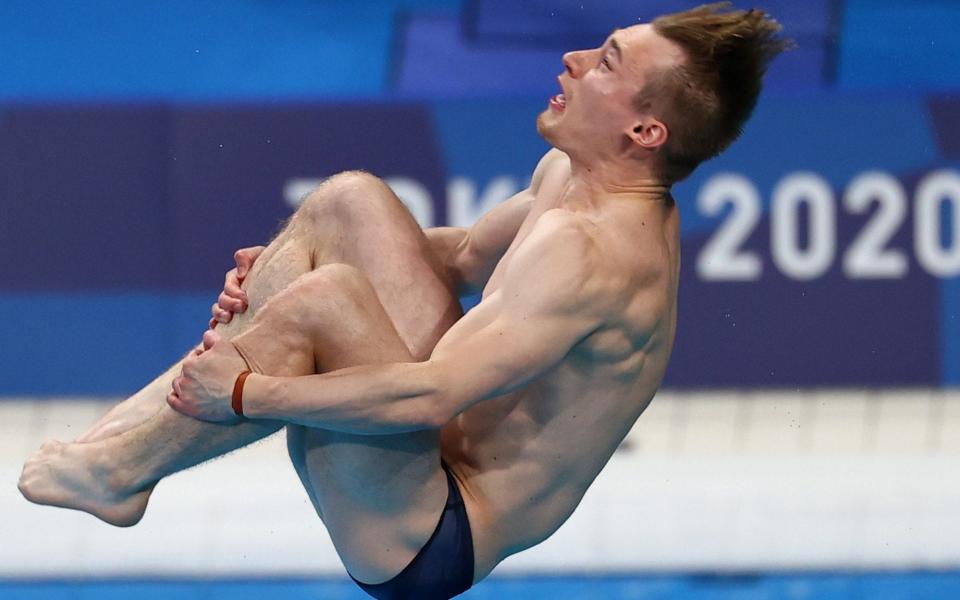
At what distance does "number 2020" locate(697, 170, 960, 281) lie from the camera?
202 inches

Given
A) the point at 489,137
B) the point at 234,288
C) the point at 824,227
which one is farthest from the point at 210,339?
the point at 824,227

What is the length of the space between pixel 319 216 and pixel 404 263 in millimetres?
191

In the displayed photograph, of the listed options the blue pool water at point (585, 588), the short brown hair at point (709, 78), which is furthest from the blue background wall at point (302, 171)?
the short brown hair at point (709, 78)

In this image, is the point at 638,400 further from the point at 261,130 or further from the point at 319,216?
the point at 261,130

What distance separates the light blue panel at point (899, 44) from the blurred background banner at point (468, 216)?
0.05 meters

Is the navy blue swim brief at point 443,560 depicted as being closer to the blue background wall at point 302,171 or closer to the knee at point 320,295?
the knee at point 320,295

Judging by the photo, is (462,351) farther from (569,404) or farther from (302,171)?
(302,171)

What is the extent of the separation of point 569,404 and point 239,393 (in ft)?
1.87

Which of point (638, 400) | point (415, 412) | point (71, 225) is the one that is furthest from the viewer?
point (71, 225)

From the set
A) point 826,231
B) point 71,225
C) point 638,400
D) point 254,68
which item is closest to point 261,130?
point 254,68

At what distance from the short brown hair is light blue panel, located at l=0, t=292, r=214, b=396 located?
275 cm

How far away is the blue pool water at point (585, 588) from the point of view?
4.46 metres

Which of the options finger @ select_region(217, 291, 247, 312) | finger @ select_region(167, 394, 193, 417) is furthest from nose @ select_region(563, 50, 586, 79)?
finger @ select_region(167, 394, 193, 417)

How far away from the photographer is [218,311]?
9.22 ft
